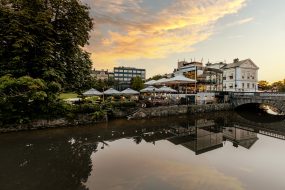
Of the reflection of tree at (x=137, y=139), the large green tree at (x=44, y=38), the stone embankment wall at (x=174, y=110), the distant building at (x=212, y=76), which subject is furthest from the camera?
the distant building at (x=212, y=76)

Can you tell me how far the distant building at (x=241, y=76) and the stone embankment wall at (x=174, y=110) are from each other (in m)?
21.8

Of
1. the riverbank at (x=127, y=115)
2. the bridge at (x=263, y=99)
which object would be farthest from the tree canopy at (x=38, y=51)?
the bridge at (x=263, y=99)

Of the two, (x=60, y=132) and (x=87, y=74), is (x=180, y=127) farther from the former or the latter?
(x=87, y=74)

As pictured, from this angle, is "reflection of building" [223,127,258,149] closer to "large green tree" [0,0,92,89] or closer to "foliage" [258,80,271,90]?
"large green tree" [0,0,92,89]

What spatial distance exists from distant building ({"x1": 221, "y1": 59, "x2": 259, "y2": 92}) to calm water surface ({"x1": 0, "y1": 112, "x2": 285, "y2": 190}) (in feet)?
124

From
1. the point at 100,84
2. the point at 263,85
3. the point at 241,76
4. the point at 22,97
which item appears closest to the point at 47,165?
the point at 22,97

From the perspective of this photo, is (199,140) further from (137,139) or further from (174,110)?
(174,110)

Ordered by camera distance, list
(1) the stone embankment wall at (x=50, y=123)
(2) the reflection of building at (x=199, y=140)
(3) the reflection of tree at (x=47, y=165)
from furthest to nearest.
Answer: (1) the stone embankment wall at (x=50, y=123)
(2) the reflection of building at (x=199, y=140)
(3) the reflection of tree at (x=47, y=165)

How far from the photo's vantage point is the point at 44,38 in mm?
19328

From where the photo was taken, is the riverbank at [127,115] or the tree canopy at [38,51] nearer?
the tree canopy at [38,51]

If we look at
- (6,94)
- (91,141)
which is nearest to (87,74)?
(6,94)

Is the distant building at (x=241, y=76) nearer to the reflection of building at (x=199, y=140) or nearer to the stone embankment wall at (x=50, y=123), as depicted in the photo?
the reflection of building at (x=199, y=140)

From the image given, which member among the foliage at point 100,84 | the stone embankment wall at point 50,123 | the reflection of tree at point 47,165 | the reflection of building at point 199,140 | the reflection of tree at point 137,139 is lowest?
the reflection of tree at point 47,165

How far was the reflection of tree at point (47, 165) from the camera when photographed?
8.00 m
